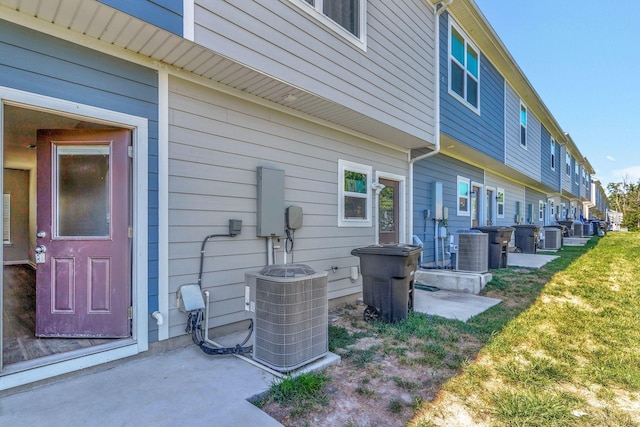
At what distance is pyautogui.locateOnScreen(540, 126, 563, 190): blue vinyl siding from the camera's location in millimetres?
13625

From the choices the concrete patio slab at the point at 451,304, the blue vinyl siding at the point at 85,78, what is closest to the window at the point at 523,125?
the concrete patio slab at the point at 451,304

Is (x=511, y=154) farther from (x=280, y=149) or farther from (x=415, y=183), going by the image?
(x=280, y=149)

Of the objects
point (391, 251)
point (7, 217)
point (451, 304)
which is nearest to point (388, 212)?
A: point (451, 304)

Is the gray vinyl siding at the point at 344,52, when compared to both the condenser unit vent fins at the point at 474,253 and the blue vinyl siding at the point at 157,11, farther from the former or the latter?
the condenser unit vent fins at the point at 474,253

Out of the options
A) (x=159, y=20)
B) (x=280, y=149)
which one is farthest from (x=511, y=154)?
(x=159, y=20)

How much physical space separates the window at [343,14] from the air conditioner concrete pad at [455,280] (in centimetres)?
405

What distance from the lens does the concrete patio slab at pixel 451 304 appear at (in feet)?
14.4

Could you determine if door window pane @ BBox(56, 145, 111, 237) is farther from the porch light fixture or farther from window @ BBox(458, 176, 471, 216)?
window @ BBox(458, 176, 471, 216)

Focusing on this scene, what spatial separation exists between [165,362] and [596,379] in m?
3.43

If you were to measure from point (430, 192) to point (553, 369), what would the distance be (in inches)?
194

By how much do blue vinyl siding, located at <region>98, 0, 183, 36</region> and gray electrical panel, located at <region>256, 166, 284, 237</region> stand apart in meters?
1.59

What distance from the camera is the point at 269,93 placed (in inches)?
144

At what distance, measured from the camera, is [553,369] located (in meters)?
2.74

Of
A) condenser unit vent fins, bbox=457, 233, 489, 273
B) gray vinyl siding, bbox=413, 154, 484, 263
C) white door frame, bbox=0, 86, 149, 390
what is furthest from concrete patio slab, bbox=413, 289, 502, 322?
white door frame, bbox=0, 86, 149, 390
